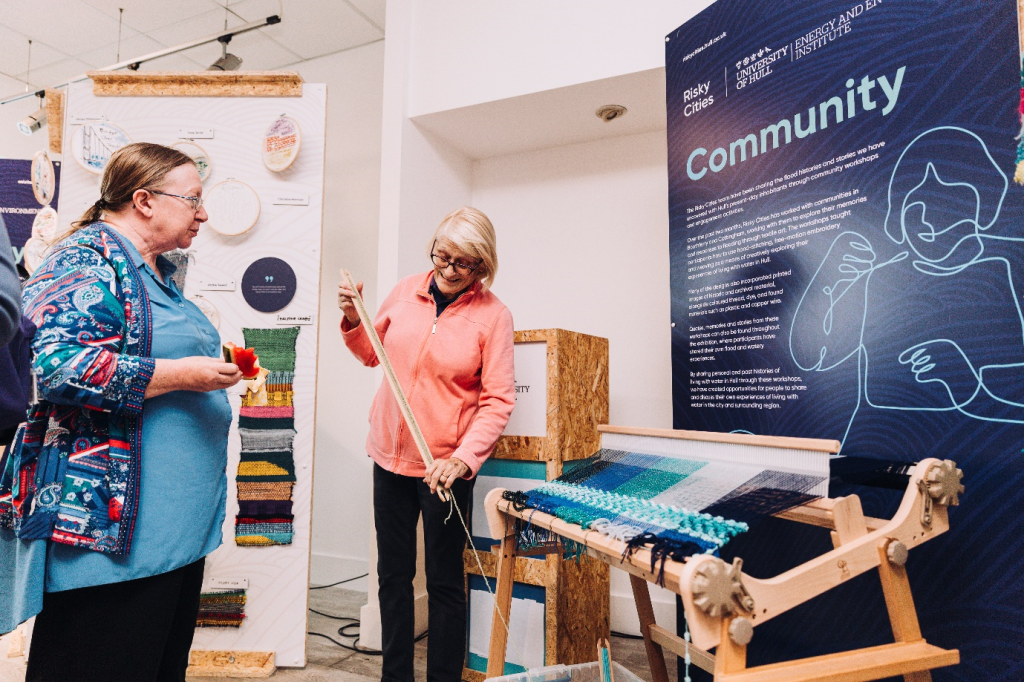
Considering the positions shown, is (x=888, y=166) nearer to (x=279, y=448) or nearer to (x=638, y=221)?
(x=638, y=221)

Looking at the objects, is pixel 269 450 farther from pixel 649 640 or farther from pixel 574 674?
pixel 649 640

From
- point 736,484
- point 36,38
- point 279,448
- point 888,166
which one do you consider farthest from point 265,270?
point 36,38

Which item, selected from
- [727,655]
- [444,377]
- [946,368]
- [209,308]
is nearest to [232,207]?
[209,308]

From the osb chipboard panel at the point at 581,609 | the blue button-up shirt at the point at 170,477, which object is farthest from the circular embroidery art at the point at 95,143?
the osb chipboard panel at the point at 581,609

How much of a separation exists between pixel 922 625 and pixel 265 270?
238cm

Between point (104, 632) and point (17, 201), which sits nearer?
point (104, 632)

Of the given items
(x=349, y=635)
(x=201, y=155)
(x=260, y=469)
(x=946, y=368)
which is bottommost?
(x=349, y=635)

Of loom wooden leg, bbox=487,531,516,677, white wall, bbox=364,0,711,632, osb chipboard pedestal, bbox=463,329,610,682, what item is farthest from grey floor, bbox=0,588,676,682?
loom wooden leg, bbox=487,531,516,677

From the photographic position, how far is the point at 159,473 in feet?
3.81

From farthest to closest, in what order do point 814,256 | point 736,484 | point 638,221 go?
point 638,221 → point 814,256 → point 736,484

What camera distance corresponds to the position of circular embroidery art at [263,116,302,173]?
95.5 inches

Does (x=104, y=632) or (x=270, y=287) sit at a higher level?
(x=270, y=287)

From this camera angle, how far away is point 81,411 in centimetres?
110

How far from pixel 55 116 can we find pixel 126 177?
78.1 inches
